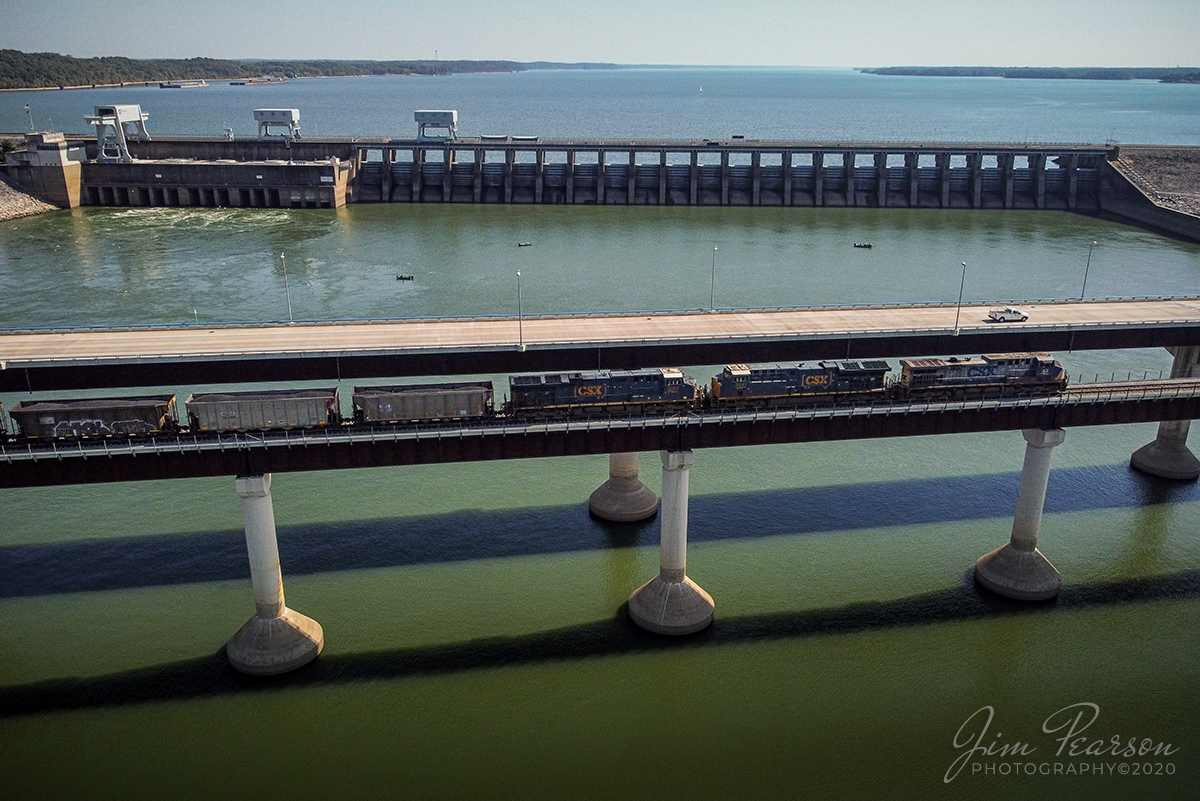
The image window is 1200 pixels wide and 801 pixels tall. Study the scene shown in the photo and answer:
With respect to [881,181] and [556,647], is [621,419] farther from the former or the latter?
[881,181]

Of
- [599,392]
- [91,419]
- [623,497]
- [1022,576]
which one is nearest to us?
[91,419]

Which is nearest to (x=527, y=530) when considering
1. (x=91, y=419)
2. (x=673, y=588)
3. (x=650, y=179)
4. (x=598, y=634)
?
(x=598, y=634)

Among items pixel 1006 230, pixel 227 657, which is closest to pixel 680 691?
pixel 227 657

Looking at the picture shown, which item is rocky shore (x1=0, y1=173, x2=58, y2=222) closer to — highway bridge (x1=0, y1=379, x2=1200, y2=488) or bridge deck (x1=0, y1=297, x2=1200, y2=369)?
bridge deck (x1=0, y1=297, x2=1200, y2=369)

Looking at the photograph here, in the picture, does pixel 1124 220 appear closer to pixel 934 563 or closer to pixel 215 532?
pixel 934 563

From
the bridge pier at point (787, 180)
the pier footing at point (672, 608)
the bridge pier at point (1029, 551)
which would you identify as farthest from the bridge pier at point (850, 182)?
the pier footing at point (672, 608)

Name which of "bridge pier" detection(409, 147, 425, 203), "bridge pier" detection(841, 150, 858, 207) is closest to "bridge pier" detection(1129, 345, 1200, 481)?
"bridge pier" detection(841, 150, 858, 207)
